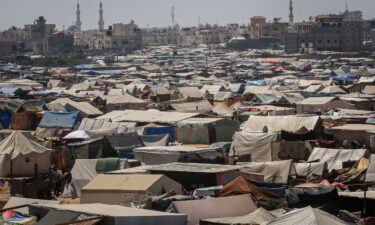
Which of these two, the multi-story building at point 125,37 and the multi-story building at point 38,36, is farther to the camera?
the multi-story building at point 125,37

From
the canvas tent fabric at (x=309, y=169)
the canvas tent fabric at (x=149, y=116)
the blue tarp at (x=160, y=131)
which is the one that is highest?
the canvas tent fabric at (x=149, y=116)

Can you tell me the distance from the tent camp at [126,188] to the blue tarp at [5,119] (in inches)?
376

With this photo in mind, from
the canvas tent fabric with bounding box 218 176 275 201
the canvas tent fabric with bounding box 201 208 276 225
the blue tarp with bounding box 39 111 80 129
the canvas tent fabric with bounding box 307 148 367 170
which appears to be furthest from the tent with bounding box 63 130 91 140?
the canvas tent fabric with bounding box 201 208 276 225

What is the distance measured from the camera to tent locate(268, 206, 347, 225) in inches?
310

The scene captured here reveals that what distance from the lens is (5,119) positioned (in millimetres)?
20422

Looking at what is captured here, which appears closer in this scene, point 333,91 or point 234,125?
point 234,125

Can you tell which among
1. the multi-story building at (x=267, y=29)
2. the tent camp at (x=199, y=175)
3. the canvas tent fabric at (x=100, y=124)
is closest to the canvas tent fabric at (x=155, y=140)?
the canvas tent fabric at (x=100, y=124)

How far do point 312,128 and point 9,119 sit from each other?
7604 millimetres

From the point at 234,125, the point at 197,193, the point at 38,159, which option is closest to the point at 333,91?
the point at 234,125

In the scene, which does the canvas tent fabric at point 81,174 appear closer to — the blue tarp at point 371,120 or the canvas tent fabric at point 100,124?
the canvas tent fabric at point 100,124

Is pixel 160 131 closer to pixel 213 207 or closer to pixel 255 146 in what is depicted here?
pixel 255 146

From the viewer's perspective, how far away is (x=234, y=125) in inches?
715

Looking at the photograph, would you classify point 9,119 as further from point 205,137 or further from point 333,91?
point 333,91

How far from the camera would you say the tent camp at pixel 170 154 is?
546 inches
